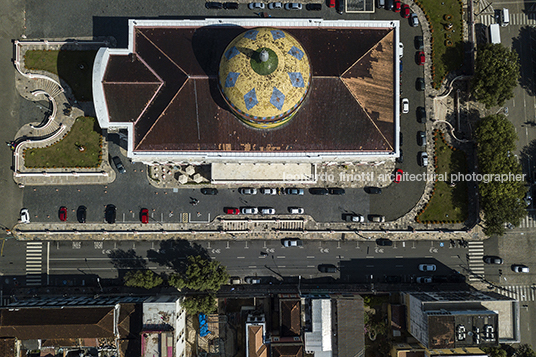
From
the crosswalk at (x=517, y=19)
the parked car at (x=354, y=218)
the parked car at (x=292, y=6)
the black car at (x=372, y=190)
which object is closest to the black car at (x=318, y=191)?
the parked car at (x=354, y=218)

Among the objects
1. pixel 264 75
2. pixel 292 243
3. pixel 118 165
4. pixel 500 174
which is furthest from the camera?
pixel 292 243

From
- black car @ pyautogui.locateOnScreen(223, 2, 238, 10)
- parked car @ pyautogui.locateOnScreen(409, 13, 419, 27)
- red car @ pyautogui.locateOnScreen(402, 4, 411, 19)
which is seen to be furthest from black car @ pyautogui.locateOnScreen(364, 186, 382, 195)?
black car @ pyautogui.locateOnScreen(223, 2, 238, 10)

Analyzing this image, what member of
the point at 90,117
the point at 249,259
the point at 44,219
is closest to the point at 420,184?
the point at 249,259

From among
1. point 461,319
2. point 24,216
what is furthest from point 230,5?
point 461,319

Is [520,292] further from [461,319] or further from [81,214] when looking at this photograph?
[81,214]

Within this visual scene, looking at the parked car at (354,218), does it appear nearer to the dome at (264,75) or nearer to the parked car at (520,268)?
the dome at (264,75)

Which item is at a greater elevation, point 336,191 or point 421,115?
point 421,115

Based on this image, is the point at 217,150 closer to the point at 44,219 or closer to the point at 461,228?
the point at 44,219
